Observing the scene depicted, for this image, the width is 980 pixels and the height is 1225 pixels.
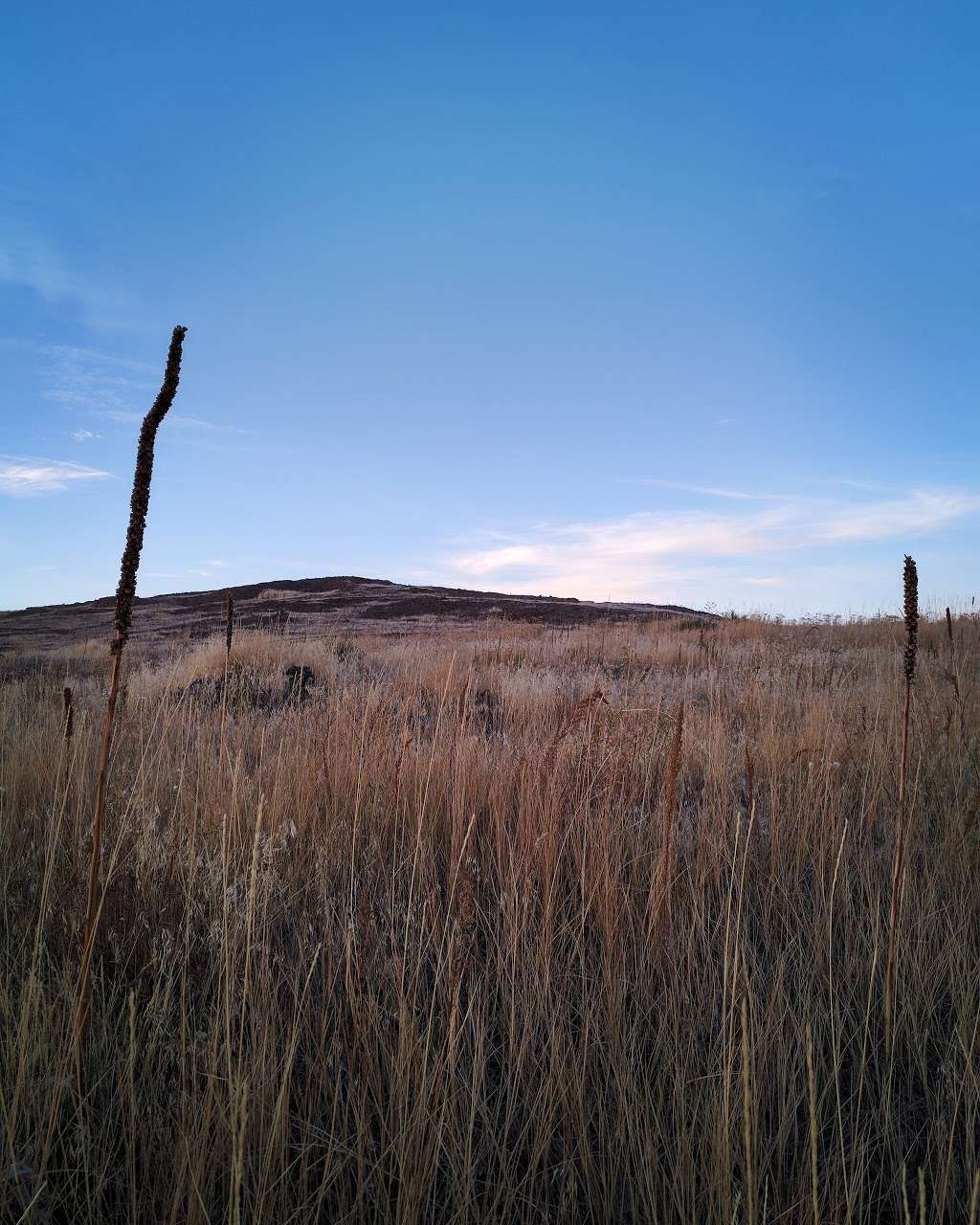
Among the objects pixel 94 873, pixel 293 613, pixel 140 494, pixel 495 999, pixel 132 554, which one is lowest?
pixel 495 999

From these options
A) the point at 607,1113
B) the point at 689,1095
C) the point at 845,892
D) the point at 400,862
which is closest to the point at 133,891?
the point at 400,862

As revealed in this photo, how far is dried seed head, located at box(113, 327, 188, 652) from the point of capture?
1253 mm

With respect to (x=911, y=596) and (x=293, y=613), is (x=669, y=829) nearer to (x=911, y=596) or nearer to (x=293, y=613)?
(x=911, y=596)

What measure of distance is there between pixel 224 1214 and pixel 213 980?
79 cm

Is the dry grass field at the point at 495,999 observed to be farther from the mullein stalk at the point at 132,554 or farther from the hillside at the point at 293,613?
the hillside at the point at 293,613

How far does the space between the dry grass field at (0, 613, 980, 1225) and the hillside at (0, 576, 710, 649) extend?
17680mm

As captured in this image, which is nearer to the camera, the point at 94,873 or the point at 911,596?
the point at 94,873

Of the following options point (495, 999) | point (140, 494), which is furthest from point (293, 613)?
point (140, 494)

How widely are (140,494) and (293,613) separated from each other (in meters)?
28.7

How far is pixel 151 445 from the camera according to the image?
4.18 ft

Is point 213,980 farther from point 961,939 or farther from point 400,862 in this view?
point 961,939

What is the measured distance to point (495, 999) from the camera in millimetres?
1957

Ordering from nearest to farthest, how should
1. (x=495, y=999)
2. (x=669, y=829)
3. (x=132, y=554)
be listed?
(x=132, y=554) < (x=669, y=829) < (x=495, y=999)

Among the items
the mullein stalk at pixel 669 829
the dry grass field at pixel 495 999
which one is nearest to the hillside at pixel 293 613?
the dry grass field at pixel 495 999
